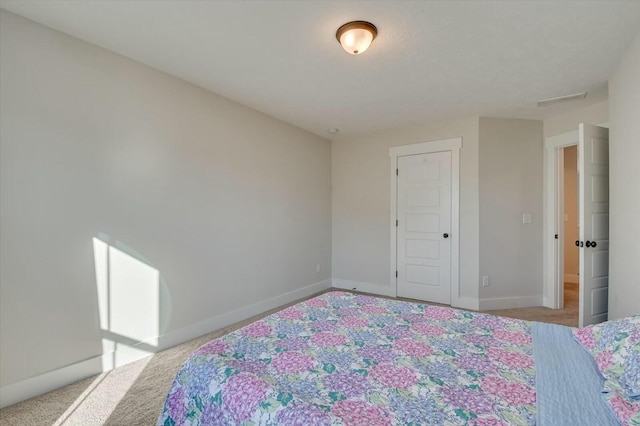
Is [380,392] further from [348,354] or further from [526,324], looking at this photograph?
[526,324]

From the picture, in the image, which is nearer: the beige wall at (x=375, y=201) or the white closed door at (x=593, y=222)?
the white closed door at (x=593, y=222)

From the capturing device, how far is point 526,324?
5.17 ft

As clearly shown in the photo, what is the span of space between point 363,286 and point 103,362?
3283mm

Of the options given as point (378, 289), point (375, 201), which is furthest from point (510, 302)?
point (375, 201)

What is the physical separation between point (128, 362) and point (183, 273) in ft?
2.59

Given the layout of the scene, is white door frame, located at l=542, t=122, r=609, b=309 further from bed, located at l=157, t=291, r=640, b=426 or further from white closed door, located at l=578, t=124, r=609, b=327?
bed, located at l=157, t=291, r=640, b=426

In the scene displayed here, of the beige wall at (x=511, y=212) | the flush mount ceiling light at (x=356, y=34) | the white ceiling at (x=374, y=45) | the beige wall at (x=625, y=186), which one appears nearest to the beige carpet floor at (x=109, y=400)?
the white ceiling at (x=374, y=45)

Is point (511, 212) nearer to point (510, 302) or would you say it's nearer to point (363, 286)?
point (510, 302)

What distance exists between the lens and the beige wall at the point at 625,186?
2.12 meters

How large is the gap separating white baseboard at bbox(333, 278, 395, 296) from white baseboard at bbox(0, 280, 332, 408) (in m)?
1.49

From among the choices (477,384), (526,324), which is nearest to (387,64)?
(526,324)

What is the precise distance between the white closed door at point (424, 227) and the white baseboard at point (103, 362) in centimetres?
203

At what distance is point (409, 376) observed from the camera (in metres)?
1.10

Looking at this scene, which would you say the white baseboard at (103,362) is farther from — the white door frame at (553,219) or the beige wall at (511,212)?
the white door frame at (553,219)
